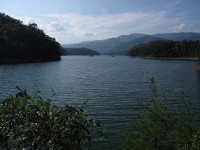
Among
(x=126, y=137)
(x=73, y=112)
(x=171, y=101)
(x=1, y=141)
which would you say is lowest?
(x=171, y=101)

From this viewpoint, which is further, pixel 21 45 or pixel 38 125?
pixel 21 45

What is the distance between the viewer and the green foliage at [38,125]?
18.9 feet

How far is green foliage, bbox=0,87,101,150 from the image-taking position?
5766mm

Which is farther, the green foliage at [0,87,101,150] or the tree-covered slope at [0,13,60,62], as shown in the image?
the tree-covered slope at [0,13,60,62]

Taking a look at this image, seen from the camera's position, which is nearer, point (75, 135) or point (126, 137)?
point (75, 135)

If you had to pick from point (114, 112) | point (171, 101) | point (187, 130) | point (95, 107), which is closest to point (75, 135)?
point (187, 130)

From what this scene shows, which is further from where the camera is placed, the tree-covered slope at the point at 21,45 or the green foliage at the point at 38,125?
the tree-covered slope at the point at 21,45

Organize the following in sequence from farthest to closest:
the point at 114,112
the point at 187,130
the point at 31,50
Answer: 1. the point at 31,50
2. the point at 114,112
3. the point at 187,130

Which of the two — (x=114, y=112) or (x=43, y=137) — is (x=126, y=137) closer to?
(x=43, y=137)

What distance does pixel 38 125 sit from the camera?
590cm

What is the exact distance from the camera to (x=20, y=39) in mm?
183875

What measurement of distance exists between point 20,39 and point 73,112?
185 m

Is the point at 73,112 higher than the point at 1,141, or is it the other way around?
the point at 73,112

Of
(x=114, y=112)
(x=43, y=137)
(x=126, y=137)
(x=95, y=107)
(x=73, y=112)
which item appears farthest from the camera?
(x=95, y=107)
